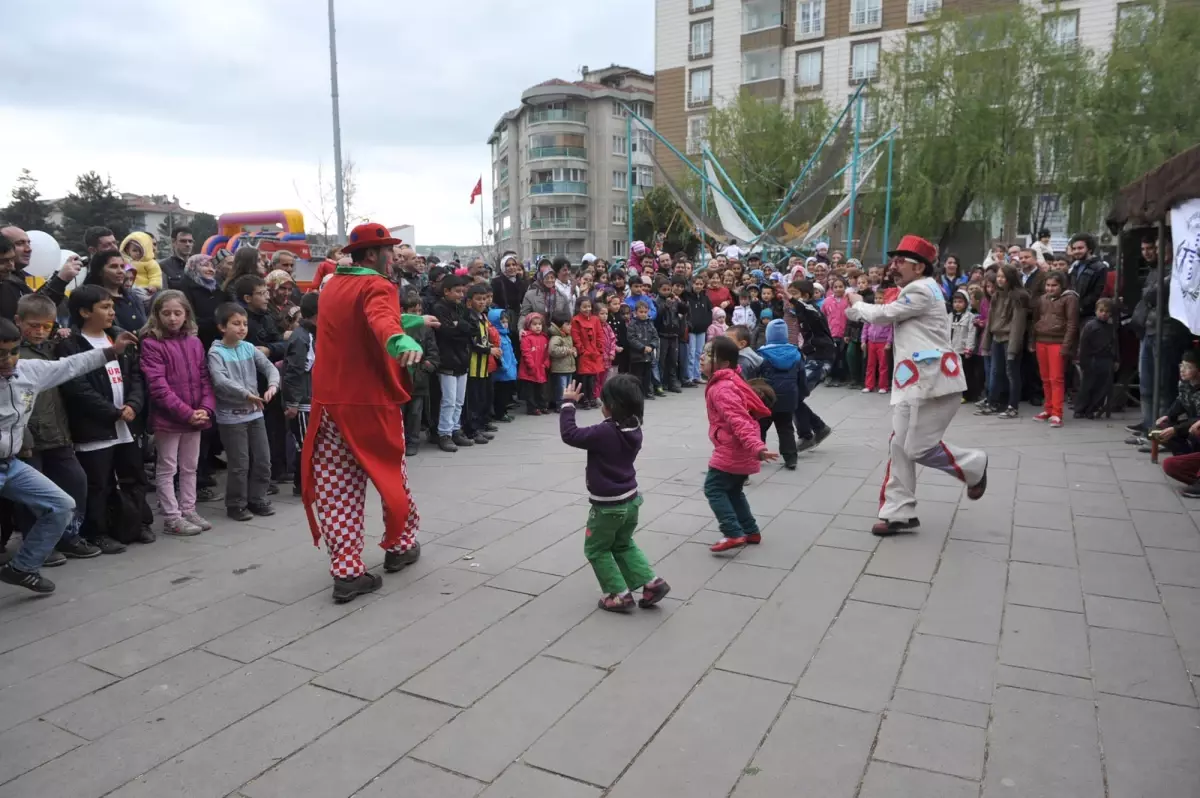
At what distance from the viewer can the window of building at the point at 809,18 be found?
1789 inches

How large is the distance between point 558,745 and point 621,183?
2734 inches

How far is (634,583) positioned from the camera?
4340mm

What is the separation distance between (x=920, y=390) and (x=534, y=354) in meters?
5.91

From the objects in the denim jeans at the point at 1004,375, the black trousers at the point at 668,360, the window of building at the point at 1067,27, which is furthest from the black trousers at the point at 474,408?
the window of building at the point at 1067,27

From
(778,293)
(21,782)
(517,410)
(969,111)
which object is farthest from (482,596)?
(969,111)

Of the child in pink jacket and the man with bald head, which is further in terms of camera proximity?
the man with bald head

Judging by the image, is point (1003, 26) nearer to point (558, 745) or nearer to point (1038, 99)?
point (1038, 99)

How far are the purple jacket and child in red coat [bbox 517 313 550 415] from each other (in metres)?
4.96

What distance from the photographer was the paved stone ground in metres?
2.90

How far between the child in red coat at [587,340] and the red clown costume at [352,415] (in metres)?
6.50

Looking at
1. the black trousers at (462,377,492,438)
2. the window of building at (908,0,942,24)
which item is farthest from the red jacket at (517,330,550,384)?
the window of building at (908,0,942,24)

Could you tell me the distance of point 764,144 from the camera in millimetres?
35594

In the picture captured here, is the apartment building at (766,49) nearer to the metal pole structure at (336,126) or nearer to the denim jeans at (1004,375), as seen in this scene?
the metal pole structure at (336,126)

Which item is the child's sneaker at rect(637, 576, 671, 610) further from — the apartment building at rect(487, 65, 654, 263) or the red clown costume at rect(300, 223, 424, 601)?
the apartment building at rect(487, 65, 654, 263)
